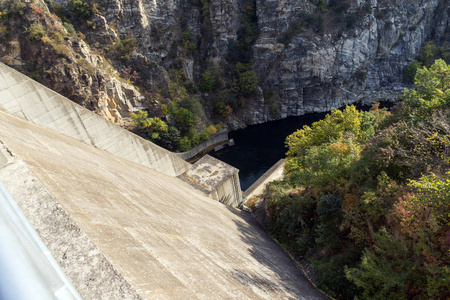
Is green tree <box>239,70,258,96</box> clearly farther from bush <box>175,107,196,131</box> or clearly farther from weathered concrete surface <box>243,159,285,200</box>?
weathered concrete surface <box>243,159,285,200</box>

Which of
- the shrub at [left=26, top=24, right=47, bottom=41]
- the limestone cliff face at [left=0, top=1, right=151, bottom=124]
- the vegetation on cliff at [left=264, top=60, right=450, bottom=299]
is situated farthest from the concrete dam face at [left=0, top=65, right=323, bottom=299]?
the shrub at [left=26, top=24, right=47, bottom=41]

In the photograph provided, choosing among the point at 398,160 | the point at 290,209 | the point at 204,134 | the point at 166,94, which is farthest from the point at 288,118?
the point at 398,160

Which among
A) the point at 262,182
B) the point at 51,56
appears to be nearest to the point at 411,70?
the point at 262,182

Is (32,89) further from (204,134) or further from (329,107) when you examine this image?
(329,107)

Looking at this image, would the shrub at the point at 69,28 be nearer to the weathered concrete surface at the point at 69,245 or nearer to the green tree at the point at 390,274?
the weathered concrete surface at the point at 69,245

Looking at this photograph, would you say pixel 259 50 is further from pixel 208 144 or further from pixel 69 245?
pixel 69 245
